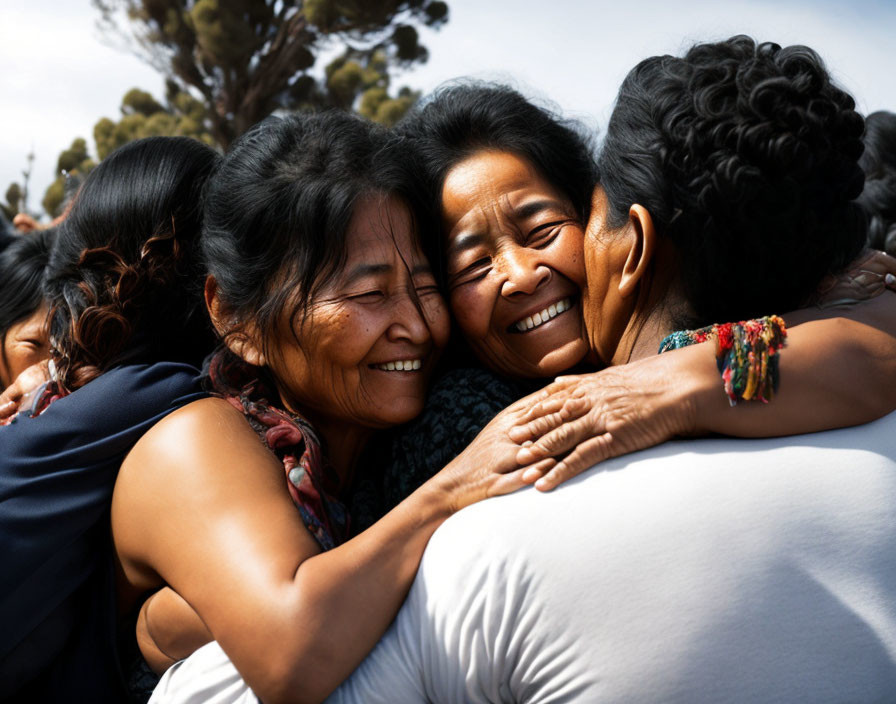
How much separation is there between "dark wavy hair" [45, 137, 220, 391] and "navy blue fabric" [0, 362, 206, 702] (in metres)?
0.25

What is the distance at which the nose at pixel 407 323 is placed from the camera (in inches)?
103

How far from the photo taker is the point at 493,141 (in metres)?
3.04

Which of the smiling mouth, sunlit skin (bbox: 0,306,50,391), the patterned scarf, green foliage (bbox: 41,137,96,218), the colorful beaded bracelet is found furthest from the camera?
green foliage (bbox: 41,137,96,218)

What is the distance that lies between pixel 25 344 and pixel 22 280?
33 centimetres

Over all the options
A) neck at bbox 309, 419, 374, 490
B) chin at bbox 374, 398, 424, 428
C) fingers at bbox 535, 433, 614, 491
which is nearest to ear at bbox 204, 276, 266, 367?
neck at bbox 309, 419, 374, 490

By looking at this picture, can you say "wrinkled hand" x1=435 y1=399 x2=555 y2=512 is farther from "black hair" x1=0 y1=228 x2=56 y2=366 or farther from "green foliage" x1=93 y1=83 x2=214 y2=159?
"green foliage" x1=93 y1=83 x2=214 y2=159

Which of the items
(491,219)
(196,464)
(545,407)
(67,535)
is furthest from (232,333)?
(545,407)

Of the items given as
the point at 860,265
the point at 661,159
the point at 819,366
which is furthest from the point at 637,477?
the point at 860,265

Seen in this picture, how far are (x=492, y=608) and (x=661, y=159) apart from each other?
120 centimetres

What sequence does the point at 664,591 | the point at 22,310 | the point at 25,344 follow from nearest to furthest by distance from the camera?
the point at 664,591, the point at 25,344, the point at 22,310

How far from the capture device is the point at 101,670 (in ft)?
8.15

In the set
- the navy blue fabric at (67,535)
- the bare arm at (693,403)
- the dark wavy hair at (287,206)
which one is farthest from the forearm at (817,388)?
the navy blue fabric at (67,535)

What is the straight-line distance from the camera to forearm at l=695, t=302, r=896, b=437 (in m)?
2.00

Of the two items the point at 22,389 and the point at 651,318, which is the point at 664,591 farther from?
the point at 22,389
